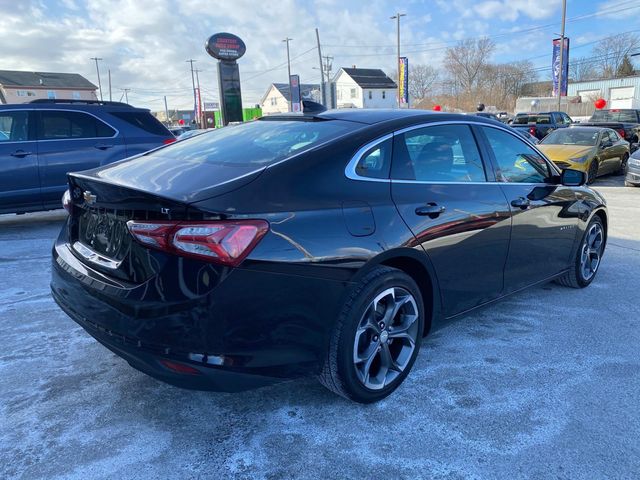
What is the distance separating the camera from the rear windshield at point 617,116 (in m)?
21.6

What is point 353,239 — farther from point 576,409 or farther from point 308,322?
point 576,409

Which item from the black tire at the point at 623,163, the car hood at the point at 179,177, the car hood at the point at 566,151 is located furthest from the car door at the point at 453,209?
the black tire at the point at 623,163

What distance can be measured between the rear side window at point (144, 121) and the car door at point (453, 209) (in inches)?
220

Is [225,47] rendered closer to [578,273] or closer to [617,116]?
[578,273]

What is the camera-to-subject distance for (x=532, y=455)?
2318 millimetres

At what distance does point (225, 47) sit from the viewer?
17.3 metres

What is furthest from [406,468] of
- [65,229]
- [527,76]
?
[527,76]

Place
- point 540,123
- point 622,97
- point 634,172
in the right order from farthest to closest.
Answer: point 622,97 → point 540,123 → point 634,172

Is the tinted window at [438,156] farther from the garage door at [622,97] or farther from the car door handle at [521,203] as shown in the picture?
the garage door at [622,97]

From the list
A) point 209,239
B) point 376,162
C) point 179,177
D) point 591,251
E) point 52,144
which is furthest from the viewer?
Result: point 52,144

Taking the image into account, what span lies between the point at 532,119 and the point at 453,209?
19889 mm

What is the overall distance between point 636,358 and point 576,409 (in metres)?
0.92

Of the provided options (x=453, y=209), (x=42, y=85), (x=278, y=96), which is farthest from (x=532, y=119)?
(x=42, y=85)

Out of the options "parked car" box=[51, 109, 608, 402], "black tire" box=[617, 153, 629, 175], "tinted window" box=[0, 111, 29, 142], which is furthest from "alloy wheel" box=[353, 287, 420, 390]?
"black tire" box=[617, 153, 629, 175]
